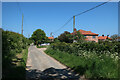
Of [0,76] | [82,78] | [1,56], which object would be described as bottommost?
[82,78]

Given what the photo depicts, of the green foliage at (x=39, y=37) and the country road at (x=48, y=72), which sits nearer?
the country road at (x=48, y=72)

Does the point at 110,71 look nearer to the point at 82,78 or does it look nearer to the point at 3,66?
the point at 82,78

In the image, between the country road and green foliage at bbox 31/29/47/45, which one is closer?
the country road

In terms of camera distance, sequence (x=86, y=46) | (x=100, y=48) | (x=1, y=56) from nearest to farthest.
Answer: (x=1, y=56)
(x=100, y=48)
(x=86, y=46)

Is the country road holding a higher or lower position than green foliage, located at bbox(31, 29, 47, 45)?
lower

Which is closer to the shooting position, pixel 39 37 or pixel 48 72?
pixel 48 72

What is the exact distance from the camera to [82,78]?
267 inches

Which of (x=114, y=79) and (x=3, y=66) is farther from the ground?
(x=3, y=66)

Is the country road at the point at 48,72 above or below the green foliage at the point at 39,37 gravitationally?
below

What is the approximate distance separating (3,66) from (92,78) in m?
4.77

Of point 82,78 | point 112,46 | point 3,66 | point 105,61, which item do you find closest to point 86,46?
point 112,46

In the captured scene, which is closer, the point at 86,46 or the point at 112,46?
the point at 112,46

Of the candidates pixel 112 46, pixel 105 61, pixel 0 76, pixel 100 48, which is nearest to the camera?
pixel 0 76

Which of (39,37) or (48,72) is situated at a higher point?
(39,37)
